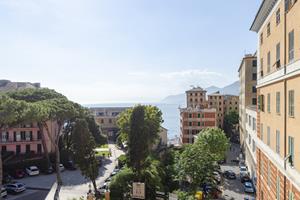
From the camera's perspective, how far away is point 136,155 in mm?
29844

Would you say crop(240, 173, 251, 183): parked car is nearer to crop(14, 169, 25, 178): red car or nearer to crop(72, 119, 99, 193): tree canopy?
crop(72, 119, 99, 193): tree canopy

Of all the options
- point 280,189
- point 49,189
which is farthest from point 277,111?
point 49,189

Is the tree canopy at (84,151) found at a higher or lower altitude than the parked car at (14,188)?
higher

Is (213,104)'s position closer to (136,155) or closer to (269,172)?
(136,155)

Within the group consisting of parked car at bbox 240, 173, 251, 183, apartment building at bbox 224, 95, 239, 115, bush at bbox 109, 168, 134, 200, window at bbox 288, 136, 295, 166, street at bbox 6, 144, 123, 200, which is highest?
apartment building at bbox 224, 95, 239, 115

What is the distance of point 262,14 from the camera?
1980cm

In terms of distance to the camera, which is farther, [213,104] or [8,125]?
[213,104]

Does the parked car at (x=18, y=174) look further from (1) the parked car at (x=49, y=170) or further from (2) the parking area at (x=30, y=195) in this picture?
(2) the parking area at (x=30, y=195)

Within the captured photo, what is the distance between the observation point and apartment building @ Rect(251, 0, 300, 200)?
1287cm

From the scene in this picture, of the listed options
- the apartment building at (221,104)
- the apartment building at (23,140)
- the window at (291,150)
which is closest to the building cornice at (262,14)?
the window at (291,150)

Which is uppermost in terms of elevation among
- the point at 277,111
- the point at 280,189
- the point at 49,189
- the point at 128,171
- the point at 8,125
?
the point at 277,111

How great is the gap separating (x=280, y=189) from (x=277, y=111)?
4238 millimetres

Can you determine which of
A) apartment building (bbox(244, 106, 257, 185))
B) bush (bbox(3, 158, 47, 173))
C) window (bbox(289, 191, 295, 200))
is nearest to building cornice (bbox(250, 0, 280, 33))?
window (bbox(289, 191, 295, 200))

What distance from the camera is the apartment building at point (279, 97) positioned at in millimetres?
12867
